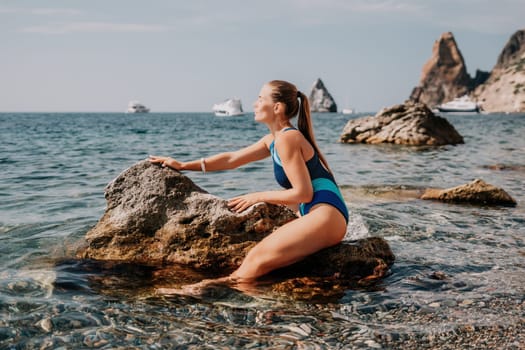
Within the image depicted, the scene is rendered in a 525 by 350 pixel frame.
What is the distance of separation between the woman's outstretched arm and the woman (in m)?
0.50

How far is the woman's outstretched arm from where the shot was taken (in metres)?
6.12

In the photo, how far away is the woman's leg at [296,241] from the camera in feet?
17.4

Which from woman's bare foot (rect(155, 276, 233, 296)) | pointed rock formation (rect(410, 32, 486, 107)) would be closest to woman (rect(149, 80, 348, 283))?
woman's bare foot (rect(155, 276, 233, 296))

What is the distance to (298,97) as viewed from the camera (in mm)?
5531

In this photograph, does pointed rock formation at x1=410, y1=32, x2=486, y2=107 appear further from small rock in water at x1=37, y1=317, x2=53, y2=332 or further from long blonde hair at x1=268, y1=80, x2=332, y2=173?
small rock in water at x1=37, y1=317, x2=53, y2=332

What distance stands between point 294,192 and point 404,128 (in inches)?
913

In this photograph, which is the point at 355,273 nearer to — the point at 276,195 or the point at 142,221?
the point at 276,195

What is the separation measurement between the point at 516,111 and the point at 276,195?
15724 centimetres

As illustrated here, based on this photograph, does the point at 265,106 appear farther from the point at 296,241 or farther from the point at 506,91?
the point at 506,91

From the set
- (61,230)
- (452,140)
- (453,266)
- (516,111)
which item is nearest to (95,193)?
(61,230)

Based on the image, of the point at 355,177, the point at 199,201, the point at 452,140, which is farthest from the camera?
the point at 452,140

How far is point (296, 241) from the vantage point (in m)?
5.28

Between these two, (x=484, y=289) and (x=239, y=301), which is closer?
(x=239, y=301)

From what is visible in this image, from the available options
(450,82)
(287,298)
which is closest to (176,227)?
(287,298)
